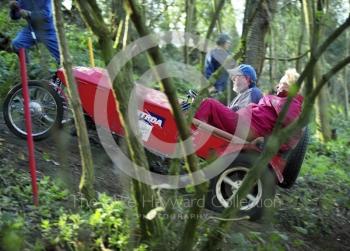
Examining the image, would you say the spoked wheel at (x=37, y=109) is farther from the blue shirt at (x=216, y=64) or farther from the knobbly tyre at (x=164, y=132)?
the blue shirt at (x=216, y=64)

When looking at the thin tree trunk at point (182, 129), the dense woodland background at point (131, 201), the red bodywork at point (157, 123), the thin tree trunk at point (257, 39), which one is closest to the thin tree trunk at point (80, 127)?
the dense woodland background at point (131, 201)

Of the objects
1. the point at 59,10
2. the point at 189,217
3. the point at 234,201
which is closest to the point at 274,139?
the point at 234,201

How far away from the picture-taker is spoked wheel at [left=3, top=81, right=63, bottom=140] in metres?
6.73

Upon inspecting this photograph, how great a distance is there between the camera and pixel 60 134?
144 inches

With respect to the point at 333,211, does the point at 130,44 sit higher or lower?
higher

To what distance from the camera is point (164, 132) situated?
637 cm

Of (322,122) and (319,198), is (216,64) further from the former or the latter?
(322,122)

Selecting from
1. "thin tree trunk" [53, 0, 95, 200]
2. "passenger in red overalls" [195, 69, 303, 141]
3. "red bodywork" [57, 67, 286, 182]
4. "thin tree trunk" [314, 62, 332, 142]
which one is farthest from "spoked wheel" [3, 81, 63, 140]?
"thin tree trunk" [314, 62, 332, 142]

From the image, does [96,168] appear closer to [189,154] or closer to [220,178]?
[220,178]

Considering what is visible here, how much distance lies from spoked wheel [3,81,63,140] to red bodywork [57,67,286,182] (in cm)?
26

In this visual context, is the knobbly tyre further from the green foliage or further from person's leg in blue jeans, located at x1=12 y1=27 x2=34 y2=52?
person's leg in blue jeans, located at x1=12 y1=27 x2=34 y2=52

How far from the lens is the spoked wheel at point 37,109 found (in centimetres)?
673

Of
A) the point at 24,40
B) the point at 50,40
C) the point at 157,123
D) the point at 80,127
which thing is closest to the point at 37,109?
the point at 50,40

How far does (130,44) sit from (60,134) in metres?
0.92
